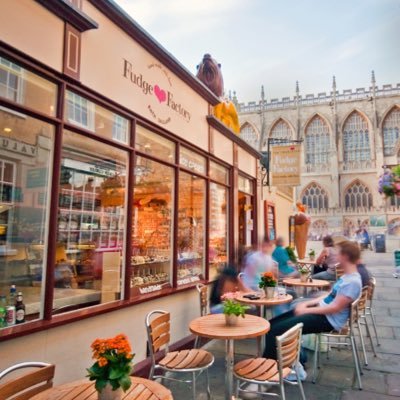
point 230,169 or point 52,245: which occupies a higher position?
point 230,169

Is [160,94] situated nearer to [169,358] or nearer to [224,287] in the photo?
[224,287]

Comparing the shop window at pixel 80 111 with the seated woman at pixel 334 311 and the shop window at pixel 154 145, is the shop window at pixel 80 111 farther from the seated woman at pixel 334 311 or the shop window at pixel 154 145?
the seated woman at pixel 334 311

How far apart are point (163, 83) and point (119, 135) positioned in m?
1.29

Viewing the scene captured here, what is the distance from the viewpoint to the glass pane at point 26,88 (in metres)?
2.94

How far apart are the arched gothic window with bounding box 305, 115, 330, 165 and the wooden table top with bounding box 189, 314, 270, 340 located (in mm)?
46483

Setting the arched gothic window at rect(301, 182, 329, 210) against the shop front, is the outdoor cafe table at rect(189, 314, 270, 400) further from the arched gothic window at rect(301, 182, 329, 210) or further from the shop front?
the arched gothic window at rect(301, 182, 329, 210)

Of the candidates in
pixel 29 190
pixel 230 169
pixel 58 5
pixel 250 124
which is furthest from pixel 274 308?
pixel 250 124

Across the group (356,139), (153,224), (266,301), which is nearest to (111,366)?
(266,301)

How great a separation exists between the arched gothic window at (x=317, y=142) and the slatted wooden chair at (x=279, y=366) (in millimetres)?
46942

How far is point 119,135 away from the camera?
417 centimetres

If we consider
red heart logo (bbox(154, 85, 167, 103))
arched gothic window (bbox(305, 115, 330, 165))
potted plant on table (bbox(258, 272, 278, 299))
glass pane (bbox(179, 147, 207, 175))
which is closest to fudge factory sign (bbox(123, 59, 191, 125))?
red heart logo (bbox(154, 85, 167, 103))

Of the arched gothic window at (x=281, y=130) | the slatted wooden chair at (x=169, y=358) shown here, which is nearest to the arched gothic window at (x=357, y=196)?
the arched gothic window at (x=281, y=130)

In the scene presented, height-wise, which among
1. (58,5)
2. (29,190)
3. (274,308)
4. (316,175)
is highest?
(316,175)

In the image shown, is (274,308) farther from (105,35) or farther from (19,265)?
(105,35)
